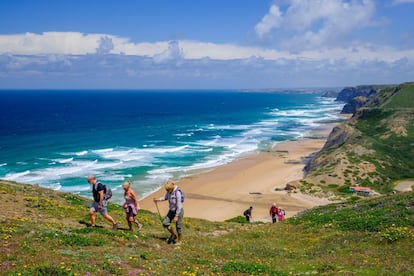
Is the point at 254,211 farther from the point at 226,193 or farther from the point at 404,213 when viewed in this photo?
the point at 404,213

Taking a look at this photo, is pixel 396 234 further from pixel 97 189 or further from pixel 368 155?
pixel 368 155

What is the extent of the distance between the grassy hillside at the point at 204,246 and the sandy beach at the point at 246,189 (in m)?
18.4

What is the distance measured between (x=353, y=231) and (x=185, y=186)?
3931 cm

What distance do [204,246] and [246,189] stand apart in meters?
41.7

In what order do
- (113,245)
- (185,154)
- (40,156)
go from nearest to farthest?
(113,245), (40,156), (185,154)

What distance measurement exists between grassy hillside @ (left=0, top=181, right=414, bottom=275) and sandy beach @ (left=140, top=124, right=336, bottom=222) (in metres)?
18.4

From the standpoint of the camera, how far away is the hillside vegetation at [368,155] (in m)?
55.2

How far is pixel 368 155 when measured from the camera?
63.7m

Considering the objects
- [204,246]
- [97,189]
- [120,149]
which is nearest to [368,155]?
[120,149]

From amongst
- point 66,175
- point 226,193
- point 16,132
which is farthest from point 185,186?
point 16,132

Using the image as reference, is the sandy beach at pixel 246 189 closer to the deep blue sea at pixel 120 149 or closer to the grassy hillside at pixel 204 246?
the deep blue sea at pixel 120 149

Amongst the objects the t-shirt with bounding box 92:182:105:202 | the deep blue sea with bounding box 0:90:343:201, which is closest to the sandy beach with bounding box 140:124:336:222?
the deep blue sea with bounding box 0:90:343:201

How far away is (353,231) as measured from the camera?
59.5 feet

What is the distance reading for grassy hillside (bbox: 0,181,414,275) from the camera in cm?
1061
